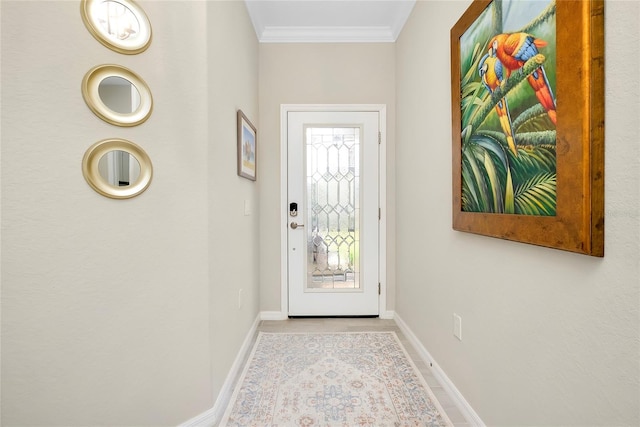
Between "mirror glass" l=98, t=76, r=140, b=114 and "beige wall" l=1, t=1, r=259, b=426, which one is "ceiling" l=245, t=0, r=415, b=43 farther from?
"mirror glass" l=98, t=76, r=140, b=114

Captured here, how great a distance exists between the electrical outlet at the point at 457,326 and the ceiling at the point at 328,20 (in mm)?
2292

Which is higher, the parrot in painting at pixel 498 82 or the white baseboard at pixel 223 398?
the parrot in painting at pixel 498 82

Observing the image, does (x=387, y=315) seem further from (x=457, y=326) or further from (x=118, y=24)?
(x=118, y=24)

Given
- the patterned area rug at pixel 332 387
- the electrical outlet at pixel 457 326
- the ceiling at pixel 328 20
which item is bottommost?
the patterned area rug at pixel 332 387

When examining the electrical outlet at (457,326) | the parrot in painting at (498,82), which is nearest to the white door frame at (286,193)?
the electrical outlet at (457,326)

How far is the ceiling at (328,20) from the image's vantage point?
7.55 feet

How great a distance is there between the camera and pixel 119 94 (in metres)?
1.17

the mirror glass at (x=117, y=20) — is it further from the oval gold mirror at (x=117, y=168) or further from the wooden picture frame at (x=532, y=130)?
the wooden picture frame at (x=532, y=130)

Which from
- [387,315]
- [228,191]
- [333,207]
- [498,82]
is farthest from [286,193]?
[498,82]

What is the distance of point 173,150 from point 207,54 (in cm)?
49

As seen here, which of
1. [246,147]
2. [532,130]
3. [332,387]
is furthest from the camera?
[246,147]

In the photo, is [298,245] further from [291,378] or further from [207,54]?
[207,54]

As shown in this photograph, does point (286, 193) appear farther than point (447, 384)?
Yes

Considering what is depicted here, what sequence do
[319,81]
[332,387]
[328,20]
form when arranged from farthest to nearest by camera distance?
[319,81]
[328,20]
[332,387]
